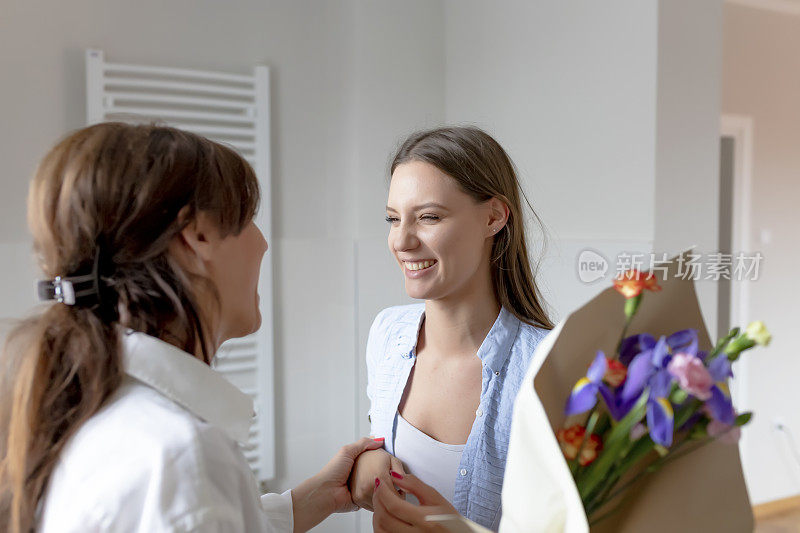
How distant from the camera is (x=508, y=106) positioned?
2742 mm

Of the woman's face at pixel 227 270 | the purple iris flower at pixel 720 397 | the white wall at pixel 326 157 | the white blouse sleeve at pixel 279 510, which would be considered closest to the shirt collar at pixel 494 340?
the white blouse sleeve at pixel 279 510

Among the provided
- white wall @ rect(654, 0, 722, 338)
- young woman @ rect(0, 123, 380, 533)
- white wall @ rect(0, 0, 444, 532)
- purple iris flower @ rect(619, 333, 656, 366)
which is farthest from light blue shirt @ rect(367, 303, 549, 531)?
white wall @ rect(0, 0, 444, 532)

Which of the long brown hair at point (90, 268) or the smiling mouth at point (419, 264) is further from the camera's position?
the smiling mouth at point (419, 264)

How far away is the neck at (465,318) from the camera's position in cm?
142

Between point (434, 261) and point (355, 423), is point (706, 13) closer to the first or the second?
point (434, 261)

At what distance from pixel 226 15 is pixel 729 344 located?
8.54 feet

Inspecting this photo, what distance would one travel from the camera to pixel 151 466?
0.69 meters

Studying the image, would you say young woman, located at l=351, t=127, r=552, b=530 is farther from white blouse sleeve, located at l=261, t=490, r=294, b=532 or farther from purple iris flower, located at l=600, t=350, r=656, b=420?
purple iris flower, located at l=600, t=350, r=656, b=420

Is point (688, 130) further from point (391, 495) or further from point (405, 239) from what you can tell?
point (391, 495)

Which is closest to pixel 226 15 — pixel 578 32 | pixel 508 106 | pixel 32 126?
pixel 32 126

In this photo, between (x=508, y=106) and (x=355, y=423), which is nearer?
(x=508, y=106)

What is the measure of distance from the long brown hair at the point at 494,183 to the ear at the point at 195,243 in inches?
24.5

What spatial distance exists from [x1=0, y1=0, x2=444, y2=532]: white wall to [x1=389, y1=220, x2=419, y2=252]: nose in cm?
159

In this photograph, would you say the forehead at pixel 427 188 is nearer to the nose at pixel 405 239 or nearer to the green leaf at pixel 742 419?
the nose at pixel 405 239
